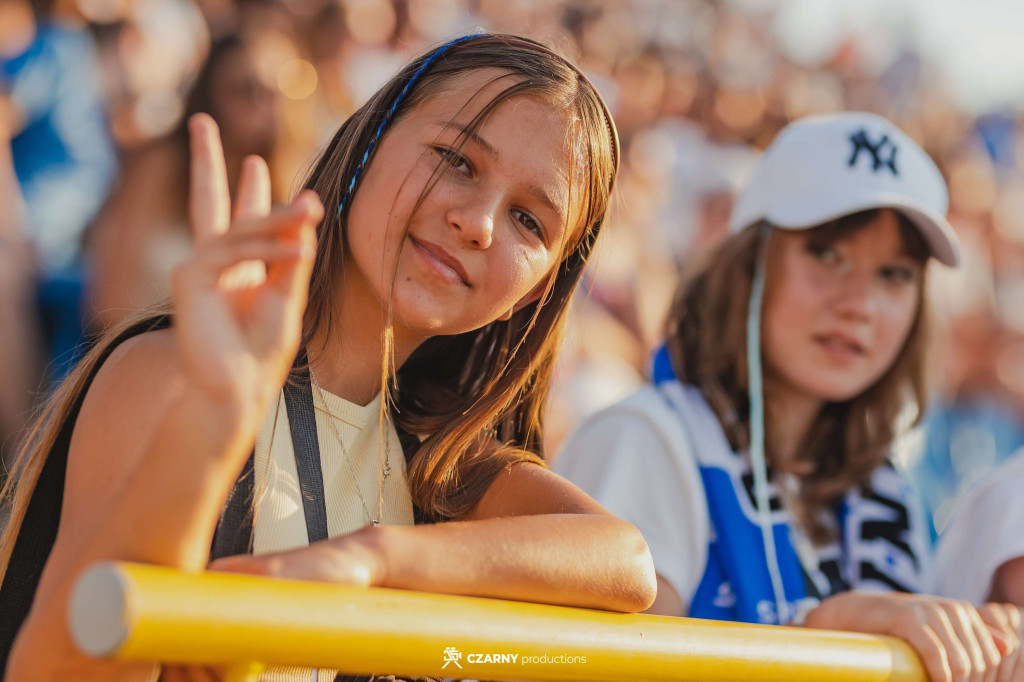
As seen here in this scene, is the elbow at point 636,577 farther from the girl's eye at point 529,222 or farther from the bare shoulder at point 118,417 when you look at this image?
the bare shoulder at point 118,417

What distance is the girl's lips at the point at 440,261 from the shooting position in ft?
4.23

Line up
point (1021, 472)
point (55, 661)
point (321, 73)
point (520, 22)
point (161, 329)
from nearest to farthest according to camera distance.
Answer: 1. point (55, 661)
2. point (161, 329)
3. point (1021, 472)
4. point (321, 73)
5. point (520, 22)

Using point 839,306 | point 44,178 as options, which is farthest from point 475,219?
point 44,178

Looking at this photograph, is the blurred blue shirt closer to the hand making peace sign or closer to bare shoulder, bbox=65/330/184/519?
bare shoulder, bbox=65/330/184/519

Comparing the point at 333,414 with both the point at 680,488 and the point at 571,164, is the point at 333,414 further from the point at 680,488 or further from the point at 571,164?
the point at 680,488

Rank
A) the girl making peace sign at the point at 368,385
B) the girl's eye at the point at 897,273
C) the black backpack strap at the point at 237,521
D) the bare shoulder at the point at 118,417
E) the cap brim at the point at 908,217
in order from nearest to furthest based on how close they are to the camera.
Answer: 1. the girl making peace sign at the point at 368,385
2. the bare shoulder at the point at 118,417
3. the black backpack strap at the point at 237,521
4. the cap brim at the point at 908,217
5. the girl's eye at the point at 897,273

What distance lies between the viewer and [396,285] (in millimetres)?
1296

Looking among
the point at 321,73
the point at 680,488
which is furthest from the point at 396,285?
the point at 321,73

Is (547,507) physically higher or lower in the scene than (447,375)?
lower

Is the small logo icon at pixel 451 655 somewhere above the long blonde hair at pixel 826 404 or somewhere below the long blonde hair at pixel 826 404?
below

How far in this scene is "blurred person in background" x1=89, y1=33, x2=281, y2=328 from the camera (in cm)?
271

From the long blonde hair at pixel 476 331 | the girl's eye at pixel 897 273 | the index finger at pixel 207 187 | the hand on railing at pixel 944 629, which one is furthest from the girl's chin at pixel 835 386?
the index finger at pixel 207 187

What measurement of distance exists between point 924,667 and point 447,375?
0.76 metres

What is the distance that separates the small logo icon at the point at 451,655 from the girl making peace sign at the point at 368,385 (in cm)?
9
